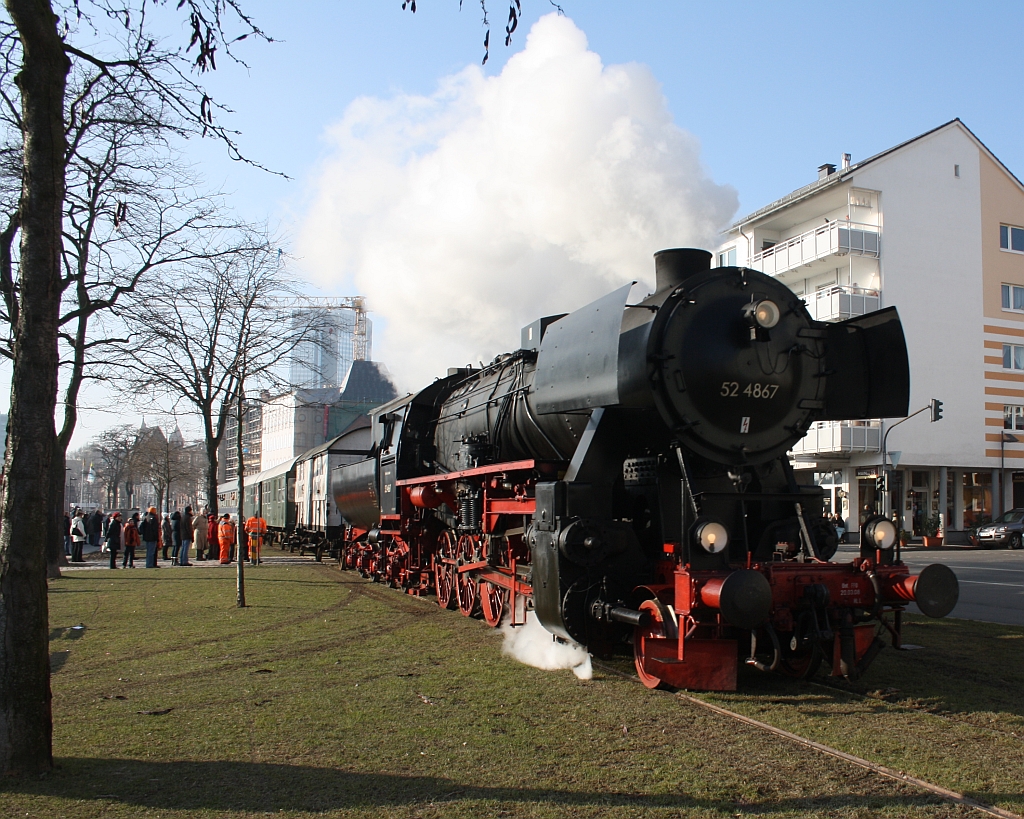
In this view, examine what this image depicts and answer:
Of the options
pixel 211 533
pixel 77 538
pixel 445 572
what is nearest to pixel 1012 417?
pixel 445 572

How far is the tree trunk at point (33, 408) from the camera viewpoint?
4582 millimetres

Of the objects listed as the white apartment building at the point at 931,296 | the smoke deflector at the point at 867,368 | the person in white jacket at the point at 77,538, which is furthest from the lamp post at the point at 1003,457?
the person in white jacket at the point at 77,538

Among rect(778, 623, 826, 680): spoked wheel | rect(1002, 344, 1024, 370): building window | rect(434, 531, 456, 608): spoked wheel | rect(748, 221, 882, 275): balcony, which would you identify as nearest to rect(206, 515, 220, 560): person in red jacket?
rect(434, 531, 456, 608): spoked wheel

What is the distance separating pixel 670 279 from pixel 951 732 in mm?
3894

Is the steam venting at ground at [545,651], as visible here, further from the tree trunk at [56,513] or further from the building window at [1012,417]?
the building window at [1012,417]

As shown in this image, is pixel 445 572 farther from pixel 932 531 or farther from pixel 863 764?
pixel 932 531

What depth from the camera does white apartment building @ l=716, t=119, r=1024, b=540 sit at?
31750 mm

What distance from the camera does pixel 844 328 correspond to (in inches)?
293

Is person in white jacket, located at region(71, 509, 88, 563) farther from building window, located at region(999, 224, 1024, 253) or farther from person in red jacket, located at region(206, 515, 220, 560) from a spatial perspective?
building window, located at region(999, 224, 1024, 253)

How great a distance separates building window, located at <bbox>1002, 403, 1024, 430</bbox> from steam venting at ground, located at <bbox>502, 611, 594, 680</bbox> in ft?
106

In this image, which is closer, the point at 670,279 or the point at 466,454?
the point at 670,279

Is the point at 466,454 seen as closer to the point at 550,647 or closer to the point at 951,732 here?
the point at 550,647

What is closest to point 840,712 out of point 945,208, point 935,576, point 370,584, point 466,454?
point 935,576

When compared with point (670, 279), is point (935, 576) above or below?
Result: below
